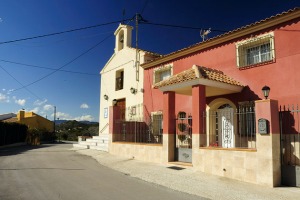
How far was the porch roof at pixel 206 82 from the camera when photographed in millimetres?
10898

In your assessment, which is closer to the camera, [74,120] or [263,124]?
[263,124]

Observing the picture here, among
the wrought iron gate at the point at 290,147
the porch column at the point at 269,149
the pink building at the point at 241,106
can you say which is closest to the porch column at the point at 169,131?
the pink building at the point at 241,106

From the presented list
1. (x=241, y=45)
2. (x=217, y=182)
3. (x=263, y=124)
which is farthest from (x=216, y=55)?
(x=217, y=182)

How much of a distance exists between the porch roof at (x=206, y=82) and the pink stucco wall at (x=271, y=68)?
0.40 metres

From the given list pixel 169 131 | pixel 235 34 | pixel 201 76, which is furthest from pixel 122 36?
pixel 201 76

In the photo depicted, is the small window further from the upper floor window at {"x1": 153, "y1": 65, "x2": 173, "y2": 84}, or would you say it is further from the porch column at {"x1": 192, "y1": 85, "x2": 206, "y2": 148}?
the porch column at {"x1": 192, "y1": 85, "x2": 206, "y2": 148}

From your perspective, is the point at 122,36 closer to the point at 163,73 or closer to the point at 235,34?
the point at 163,73

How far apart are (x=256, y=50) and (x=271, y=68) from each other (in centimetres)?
131

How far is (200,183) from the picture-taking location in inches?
342

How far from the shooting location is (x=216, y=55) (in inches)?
516

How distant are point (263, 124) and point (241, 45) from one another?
4716 mm

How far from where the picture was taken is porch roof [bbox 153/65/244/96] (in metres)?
10.9

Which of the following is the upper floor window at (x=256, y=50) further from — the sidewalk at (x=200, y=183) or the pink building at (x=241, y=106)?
the sidewalk at (x=200, y=183)

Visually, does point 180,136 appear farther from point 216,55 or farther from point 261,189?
point 261,189
